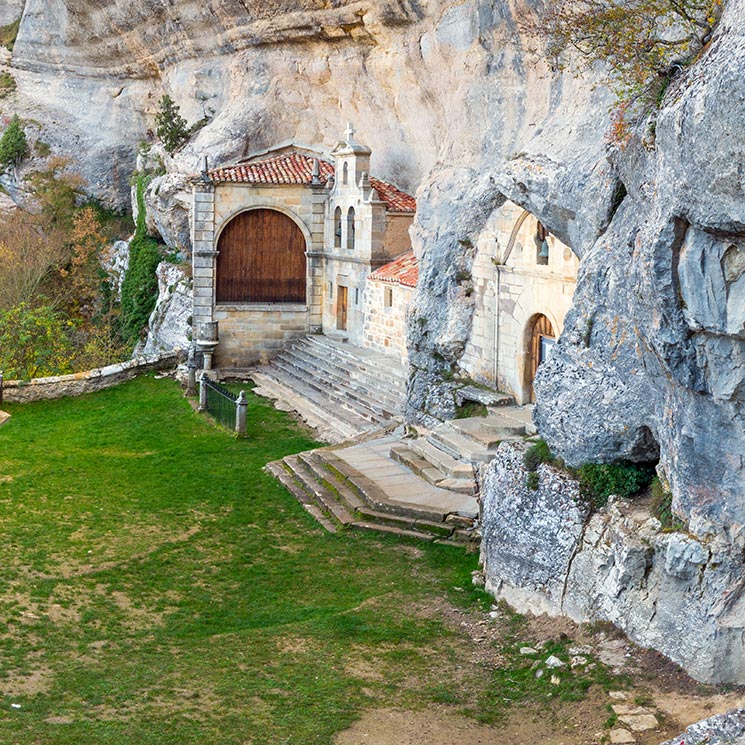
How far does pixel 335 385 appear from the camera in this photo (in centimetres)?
2516

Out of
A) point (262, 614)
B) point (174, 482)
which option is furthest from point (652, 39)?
point (174, 482)

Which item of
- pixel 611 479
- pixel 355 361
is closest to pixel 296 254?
pixel 355 361

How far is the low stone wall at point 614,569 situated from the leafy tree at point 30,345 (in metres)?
18.2

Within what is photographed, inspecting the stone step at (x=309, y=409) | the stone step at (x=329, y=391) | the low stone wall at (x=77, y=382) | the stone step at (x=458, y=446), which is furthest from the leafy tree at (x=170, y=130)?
the stone step at (x=458, y=446)

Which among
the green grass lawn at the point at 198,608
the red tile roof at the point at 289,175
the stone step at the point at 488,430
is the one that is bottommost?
the green grass lawn at the point at 198,608

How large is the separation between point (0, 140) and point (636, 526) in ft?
119

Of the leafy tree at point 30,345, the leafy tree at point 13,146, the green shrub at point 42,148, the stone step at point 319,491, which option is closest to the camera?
the stone step at point 319,491

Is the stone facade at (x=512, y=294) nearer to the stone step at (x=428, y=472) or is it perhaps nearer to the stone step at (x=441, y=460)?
the stone step at (x=441, y=460)

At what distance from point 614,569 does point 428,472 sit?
21.7 ft

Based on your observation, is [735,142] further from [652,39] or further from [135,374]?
[135,374]

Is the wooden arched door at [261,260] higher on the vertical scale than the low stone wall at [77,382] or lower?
higher

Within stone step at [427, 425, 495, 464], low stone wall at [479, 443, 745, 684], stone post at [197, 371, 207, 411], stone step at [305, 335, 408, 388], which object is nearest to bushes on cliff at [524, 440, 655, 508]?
low stone wall at [479, 443, 745, 684]

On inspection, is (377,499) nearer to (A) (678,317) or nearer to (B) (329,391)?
(A) (678,317)

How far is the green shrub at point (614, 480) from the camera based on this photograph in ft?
37.6
